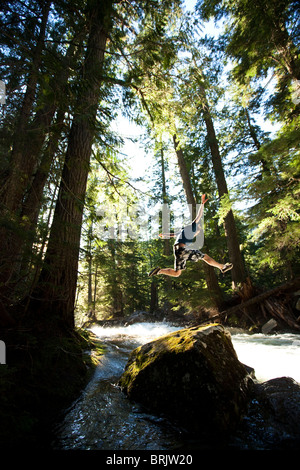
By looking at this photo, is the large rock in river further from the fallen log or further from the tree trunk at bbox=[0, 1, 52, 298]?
the fallen log

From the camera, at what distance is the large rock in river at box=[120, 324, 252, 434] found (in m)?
2.29

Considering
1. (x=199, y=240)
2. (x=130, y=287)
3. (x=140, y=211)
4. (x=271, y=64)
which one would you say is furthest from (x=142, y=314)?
(x=271, y=64)

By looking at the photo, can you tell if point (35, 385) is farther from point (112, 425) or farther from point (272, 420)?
point (272, 420)

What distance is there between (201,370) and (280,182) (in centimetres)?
609

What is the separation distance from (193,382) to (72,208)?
365 cm

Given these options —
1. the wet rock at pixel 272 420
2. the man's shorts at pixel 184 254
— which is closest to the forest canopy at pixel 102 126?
the man's shorts at pixel 184 254

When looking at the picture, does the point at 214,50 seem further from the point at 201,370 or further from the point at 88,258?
the point at 201,370

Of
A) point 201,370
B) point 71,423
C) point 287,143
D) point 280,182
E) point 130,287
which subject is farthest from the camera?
point 130,287

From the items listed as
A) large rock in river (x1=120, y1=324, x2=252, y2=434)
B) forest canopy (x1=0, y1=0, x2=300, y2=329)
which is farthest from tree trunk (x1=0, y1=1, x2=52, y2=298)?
large rock in river (x1=120, y1=324, x2=252, y2=434)

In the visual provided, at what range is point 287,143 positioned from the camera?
5.38 meters

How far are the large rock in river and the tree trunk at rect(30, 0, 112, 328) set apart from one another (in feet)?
5.80

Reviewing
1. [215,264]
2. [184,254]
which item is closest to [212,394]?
[215,264]

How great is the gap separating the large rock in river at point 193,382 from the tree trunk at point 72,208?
1.77 metres

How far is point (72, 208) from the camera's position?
440 centimetres
